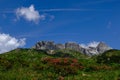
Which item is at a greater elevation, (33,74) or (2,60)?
(2,60)

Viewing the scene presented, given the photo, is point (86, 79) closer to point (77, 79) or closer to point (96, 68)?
point (77, 79)

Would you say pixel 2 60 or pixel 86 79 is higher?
pixel 2 60

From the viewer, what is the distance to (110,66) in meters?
43.3

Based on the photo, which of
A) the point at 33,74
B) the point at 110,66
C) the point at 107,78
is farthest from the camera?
the point at 110,66

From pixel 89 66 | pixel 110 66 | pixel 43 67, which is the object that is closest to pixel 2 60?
pixel 43 67

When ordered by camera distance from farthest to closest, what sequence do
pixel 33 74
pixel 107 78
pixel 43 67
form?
pixel 43 67, pixel 33 74, pixel 107 78

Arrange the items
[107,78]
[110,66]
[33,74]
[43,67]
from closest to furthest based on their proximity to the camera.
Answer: [107,78], [33,74], [43,67], [110,66]

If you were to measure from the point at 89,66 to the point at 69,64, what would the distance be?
256cm

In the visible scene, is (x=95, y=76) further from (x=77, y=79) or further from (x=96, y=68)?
(x=96, y=68)

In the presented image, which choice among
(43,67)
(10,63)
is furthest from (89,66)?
(10,63)

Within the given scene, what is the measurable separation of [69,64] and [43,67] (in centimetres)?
371

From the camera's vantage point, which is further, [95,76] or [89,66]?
[89,66]

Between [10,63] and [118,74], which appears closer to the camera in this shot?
[118,74]

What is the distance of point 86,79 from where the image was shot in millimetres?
34188
